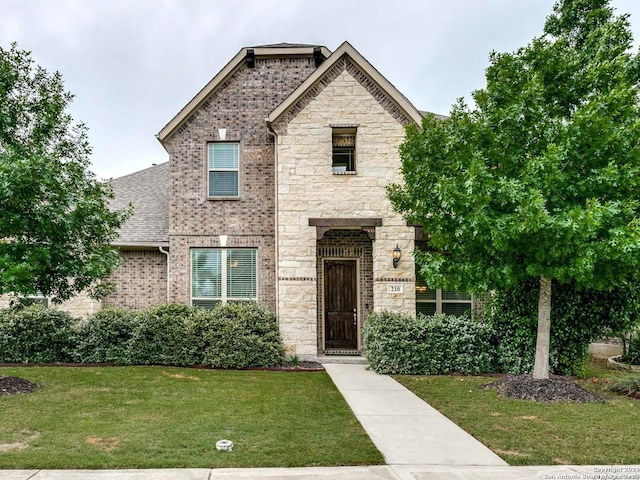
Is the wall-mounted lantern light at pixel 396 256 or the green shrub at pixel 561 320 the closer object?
the green shrub at pixel 561 320

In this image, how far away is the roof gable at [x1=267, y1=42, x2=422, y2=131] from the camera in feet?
39.0

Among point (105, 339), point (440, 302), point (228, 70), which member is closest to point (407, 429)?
point (440, 302)

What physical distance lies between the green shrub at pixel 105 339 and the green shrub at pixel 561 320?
8.42 m

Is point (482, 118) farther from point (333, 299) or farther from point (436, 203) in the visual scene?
point (333, 299)

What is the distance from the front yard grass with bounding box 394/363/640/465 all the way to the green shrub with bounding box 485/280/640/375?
91 cm

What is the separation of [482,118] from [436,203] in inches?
67.5

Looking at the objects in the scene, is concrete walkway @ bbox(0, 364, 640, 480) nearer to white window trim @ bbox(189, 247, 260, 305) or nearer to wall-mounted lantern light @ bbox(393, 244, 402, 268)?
wall-mounted lantern light @ bbox(393, 244, 402, 268)

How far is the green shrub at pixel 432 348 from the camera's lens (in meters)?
10.1

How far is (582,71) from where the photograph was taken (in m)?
8.19

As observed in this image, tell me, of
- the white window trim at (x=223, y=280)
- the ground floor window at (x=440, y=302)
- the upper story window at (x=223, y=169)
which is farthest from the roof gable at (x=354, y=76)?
the ground floor window at (x=440, y=302)

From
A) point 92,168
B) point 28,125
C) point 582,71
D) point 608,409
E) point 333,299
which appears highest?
point 582,71

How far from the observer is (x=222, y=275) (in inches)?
500

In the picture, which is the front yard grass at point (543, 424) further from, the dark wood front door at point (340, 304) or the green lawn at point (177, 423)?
the dark wood front door at point (340, 304)

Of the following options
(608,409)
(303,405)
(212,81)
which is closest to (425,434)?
(303,405)
